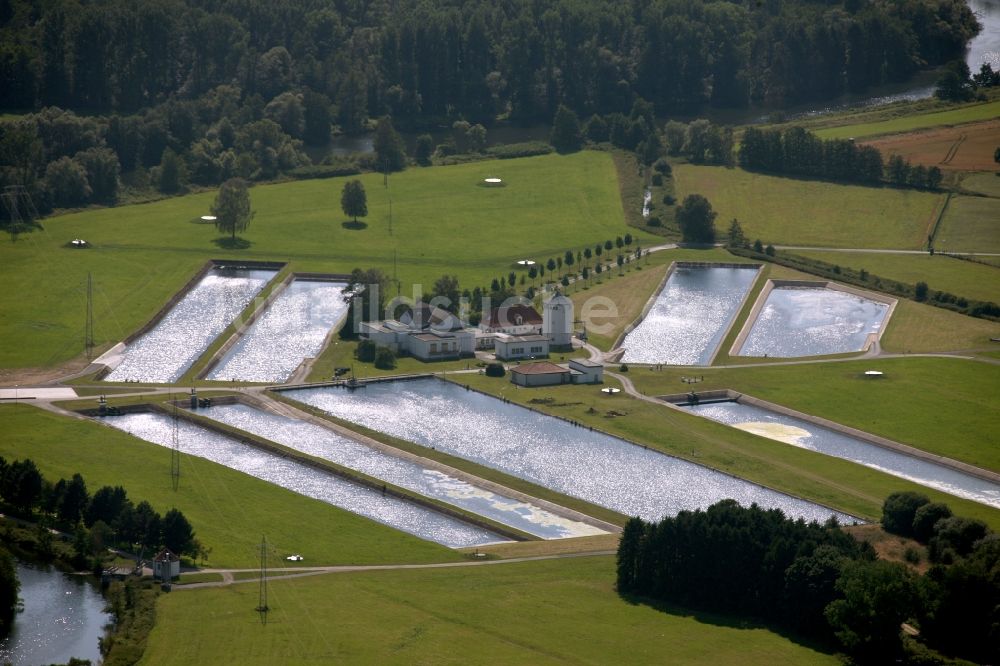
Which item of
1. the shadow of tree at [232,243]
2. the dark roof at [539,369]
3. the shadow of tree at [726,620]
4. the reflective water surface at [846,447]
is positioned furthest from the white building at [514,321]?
the shadow of tree at [726,620]

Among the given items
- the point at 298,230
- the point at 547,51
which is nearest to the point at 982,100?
the point at 547,51

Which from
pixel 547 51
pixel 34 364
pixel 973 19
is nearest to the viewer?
pixel 34 364

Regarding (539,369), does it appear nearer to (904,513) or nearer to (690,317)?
(690,317)

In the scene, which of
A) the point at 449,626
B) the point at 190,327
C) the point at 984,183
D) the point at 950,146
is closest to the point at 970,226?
the point at 984,183

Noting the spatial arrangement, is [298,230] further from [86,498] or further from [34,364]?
[86,498]

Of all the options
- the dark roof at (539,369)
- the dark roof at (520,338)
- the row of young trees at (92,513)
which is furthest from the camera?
the dark roof at (520,338)

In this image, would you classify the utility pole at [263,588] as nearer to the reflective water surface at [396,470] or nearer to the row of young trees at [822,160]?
the reflective water surface at [396,470]
